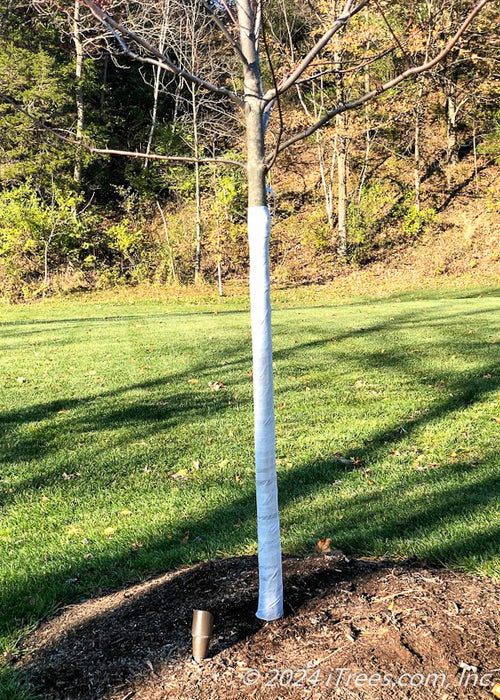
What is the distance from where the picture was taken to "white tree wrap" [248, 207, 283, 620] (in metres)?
2.37

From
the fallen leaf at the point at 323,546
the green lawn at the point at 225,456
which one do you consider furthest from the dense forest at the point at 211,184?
the fallen leaf at the point at 323,546

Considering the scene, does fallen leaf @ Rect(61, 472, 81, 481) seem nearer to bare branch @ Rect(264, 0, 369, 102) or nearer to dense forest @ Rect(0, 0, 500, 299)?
bare branch @ Rect(264, 0, 369, 102)

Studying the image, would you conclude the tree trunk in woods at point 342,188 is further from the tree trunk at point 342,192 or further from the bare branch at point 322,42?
the bare branch at point 322,42

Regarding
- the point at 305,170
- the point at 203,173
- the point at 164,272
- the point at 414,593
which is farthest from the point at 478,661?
the point at 305,170

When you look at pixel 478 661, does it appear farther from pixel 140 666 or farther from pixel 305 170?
pixel 305 170

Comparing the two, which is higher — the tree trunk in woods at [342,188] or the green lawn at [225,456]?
the tree trunk in woods at [342,188]

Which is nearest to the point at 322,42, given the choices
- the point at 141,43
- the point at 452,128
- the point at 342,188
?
the point at 141,43

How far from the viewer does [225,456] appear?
5.11 metres

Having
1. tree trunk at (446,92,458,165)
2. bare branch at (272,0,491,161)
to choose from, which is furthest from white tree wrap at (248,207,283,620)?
tree trunk at (446,92,458,165)

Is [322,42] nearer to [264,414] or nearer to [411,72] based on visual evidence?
[411,72]

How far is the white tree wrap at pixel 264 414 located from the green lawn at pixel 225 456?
0.98 m

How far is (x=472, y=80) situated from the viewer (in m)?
23.8

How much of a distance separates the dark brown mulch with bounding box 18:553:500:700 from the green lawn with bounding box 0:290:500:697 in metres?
0.40

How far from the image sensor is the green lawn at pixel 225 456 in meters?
3.44
